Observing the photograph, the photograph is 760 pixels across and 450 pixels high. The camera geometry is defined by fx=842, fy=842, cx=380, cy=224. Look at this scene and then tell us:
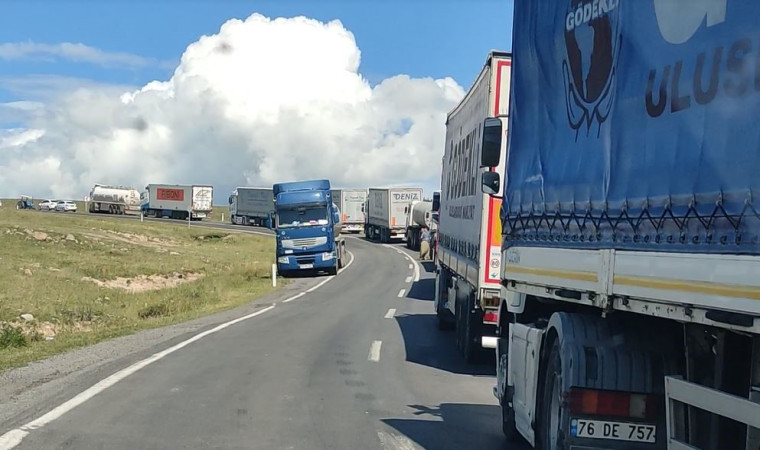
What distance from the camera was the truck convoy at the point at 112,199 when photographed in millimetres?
102750

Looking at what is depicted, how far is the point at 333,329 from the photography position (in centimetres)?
1750

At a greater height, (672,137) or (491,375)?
(672,137)

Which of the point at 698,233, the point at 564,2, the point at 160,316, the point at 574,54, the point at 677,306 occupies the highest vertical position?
the point at 564,2

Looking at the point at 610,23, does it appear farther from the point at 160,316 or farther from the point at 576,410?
the point at 160,316

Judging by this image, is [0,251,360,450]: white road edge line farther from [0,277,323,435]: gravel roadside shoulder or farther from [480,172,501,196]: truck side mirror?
[480,172,501,196]: truck side mirror

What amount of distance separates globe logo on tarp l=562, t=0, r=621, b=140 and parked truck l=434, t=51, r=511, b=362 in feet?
15.6

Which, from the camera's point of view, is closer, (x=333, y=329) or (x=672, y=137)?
(x=672, y=137)

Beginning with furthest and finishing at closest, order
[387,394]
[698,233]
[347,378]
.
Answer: [347,378] → [387,394] → [698,233]

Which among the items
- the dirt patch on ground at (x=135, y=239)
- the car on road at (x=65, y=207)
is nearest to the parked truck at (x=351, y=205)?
the dirt patch on ground at (x=135, y=239)

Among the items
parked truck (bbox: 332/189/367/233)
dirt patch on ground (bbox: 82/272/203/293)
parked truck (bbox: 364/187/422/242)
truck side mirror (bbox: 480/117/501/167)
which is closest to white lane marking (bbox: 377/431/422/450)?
truck side mirror (bbox: 480/117/501/167)

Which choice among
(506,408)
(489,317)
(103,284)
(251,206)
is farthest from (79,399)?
(251,206)

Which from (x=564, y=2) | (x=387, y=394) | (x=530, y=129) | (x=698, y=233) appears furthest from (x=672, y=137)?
(x=387, y=394)

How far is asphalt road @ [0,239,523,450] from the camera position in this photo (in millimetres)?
7914

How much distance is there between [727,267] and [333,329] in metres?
14.0
